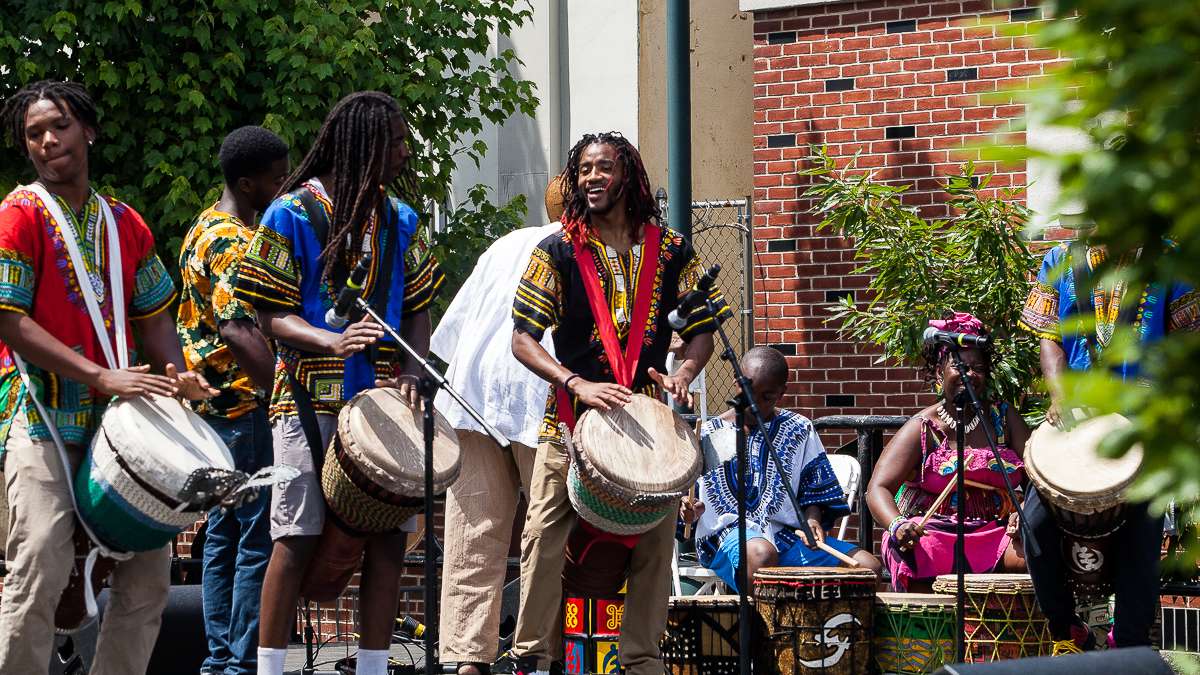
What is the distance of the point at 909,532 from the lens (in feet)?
22.9

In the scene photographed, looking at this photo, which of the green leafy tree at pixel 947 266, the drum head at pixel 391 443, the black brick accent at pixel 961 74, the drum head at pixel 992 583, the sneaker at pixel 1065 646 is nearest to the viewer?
the drum head at pixel 391 443

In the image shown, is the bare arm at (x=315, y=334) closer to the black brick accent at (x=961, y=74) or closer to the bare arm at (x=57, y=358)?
the bare arm at (x=57, y=358)

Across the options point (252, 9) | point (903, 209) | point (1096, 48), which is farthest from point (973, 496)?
point (252, 9)

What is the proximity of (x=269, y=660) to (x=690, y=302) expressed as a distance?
1.80 m

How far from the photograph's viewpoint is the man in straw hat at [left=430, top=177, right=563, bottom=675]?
621cm

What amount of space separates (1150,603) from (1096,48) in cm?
469

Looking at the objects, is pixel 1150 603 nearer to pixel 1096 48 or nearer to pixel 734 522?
pixel 734 522

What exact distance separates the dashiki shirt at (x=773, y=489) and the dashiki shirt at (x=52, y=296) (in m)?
3.17

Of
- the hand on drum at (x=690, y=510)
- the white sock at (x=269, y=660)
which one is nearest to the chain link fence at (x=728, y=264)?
the hand on drum at (x=690, y=510)

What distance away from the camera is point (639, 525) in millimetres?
5430

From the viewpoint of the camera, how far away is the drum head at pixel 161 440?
461 cm

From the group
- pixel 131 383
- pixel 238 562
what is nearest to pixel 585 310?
pixel 238 562

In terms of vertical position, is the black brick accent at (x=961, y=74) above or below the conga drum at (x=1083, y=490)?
above

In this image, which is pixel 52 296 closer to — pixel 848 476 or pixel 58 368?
pixel 58 368
